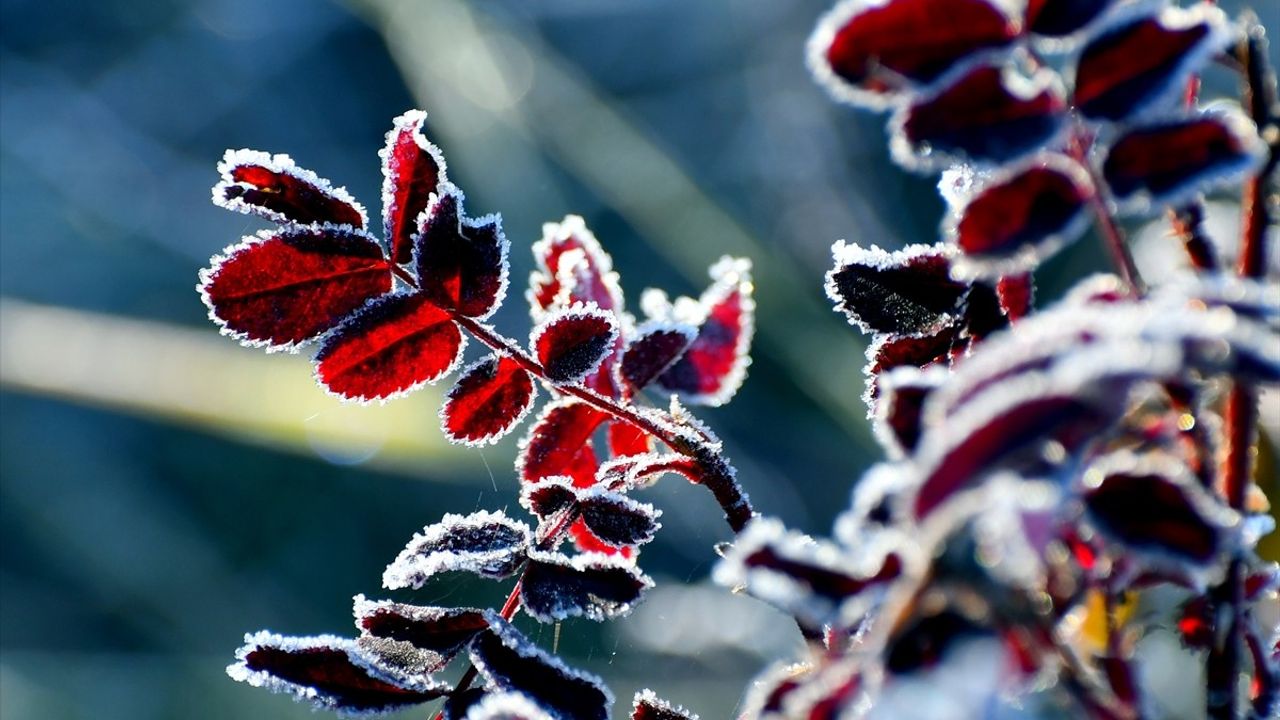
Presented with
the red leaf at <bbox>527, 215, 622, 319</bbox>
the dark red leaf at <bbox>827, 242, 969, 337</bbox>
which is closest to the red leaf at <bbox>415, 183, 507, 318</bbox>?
the red leaf at <bbox>527, 215, 622, 319</bbox>

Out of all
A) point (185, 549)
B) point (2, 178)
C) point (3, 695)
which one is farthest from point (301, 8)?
point (3, 695)

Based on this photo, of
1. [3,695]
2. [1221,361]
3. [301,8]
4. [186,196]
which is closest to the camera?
[1221,361]

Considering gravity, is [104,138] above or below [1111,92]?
above

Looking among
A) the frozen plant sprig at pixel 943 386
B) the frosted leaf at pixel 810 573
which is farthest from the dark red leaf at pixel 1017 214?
the frosted leaf at pixel 810 573

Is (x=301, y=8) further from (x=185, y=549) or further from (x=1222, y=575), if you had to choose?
(x=1222, y=575)

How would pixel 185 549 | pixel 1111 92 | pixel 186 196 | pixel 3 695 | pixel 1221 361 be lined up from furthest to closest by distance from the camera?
pixel 186 196 < pixel 185 549 < pixel 3 695 < pixel 1111 92 < pixel 1221 361
